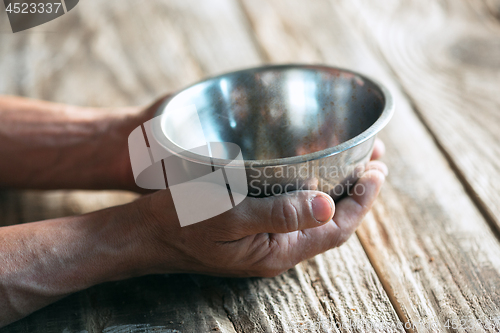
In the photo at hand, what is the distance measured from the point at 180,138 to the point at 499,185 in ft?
1.83

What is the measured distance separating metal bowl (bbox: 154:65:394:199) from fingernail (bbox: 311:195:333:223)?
0.08 m

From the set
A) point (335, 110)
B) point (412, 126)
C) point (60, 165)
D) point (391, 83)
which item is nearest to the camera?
point (335, 110)

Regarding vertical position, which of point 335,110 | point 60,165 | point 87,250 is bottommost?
point 60,165

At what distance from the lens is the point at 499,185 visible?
0.78m

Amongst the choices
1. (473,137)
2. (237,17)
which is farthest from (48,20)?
(473,137)

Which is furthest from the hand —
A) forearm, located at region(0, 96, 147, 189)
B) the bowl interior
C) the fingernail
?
forearm, located at region(0, 96, 147, 189)

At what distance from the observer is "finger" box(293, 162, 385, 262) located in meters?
0.60

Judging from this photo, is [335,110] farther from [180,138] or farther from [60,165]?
[60,165]

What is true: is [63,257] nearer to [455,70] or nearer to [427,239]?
[427,239]

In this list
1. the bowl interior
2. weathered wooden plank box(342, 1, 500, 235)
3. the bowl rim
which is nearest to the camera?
the bowl rim

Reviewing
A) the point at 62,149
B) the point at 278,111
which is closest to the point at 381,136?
the point at 278,111

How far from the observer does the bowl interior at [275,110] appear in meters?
0.72

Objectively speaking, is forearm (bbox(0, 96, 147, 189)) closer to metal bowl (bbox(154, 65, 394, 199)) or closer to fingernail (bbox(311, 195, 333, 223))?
metal bowl (bbox(154, 65, 394, 199))

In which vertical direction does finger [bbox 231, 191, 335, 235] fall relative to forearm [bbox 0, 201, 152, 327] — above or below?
above
